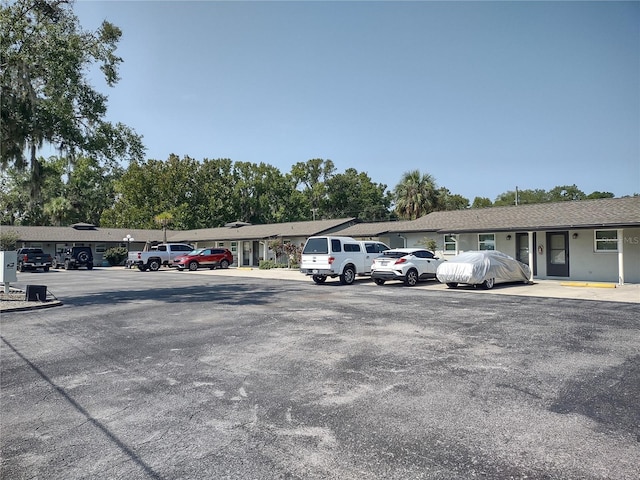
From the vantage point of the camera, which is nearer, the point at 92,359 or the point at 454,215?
the point at 92,359

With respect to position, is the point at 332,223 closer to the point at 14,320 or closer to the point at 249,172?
the point at 14,320

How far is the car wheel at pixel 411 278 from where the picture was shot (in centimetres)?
1836

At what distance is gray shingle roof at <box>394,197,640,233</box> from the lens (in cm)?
1844

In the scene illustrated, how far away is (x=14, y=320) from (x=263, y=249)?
95.7ft

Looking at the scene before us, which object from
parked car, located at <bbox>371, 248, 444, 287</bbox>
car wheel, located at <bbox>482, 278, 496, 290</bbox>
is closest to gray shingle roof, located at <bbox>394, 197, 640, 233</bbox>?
car wheel, located at <bbox>482, 278, 496, 290</bbox>

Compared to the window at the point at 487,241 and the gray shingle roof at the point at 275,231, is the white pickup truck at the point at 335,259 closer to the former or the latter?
the window at the point at 487,241

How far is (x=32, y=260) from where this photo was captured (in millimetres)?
33719

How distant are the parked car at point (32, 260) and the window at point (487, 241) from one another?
31961 mm

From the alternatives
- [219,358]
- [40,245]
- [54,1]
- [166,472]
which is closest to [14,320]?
[219,358]

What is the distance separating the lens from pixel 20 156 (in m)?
16.0

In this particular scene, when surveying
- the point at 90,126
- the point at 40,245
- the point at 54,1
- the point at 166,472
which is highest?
the point at 54,1

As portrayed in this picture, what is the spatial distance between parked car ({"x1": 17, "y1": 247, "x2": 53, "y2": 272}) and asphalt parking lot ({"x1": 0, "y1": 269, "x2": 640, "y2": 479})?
91.5 ft

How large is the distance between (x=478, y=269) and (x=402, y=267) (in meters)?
3.01

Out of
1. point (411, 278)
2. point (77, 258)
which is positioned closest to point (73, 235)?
point (77, 258)
